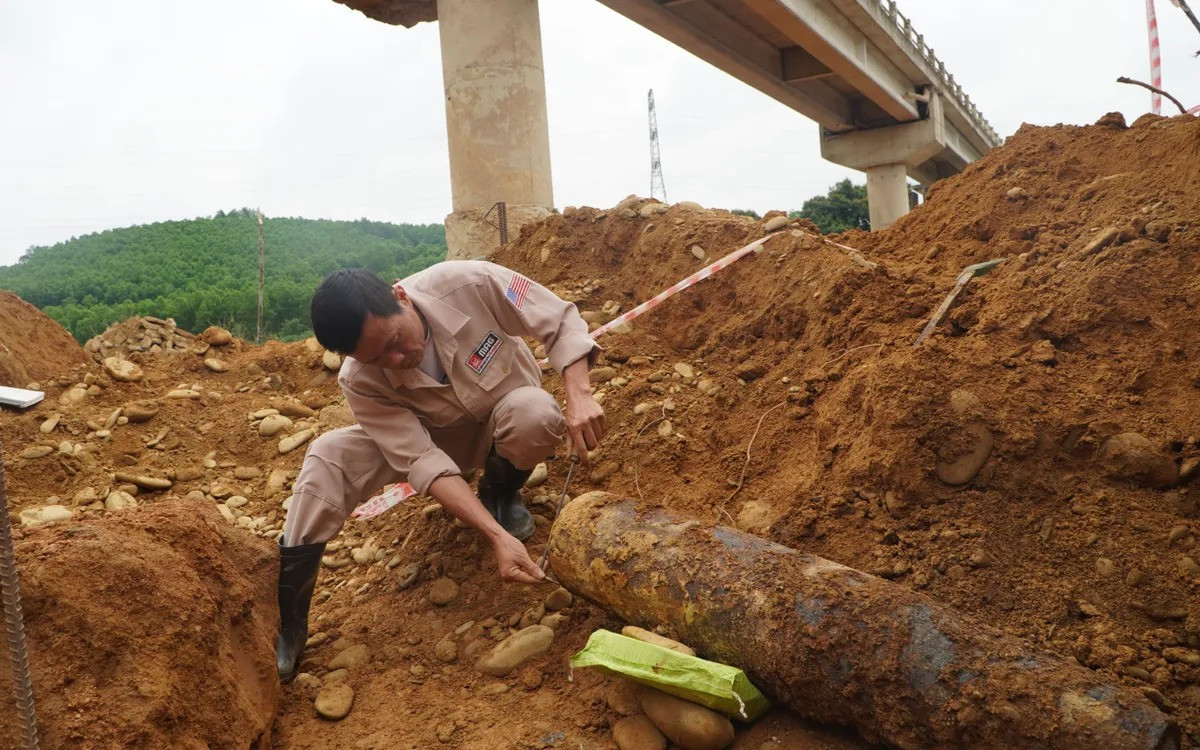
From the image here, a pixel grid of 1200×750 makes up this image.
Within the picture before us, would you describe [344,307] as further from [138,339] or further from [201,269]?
[201,269]

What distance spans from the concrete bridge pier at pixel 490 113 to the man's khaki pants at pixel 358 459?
3.69m

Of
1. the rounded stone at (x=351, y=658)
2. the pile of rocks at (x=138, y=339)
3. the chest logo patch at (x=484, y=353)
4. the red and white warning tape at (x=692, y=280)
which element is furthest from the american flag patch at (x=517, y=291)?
the pile of rocks at (x=138, y=339)

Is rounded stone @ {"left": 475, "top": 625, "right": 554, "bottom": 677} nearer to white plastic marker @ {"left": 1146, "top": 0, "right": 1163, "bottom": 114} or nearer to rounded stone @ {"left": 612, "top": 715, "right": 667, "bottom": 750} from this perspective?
rounded stone @ {"left": 612, "top": 715, "right": 667, "bottom": 750}

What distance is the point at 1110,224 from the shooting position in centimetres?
336

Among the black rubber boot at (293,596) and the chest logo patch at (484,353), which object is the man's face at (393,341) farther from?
the black rubber boot at (293,596)

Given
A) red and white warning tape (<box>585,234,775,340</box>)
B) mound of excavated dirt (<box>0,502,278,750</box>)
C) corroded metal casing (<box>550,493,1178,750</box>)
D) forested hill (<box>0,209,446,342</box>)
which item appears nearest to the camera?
corroded metal casing (<box>550,493,1178,750</box>)

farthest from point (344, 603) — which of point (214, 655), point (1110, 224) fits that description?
point (1110, 224)

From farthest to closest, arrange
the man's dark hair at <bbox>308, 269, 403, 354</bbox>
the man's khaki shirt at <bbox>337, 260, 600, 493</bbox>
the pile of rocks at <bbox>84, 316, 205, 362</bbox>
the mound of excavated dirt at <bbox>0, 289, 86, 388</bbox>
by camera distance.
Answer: the pile of rocks at <bbox>84, 316, 205, 362</bbox>, the mound of excavated dirt at <bbox>0, 289, 86, 388</bbox>, the man's khaki shirt at <bbox>337, 260, 600, 493</bbox>, the man's dark hair at <bbox>308, 269, 403, 354</bbox>

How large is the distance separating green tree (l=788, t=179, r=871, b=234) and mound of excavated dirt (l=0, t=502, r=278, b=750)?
18.8 m

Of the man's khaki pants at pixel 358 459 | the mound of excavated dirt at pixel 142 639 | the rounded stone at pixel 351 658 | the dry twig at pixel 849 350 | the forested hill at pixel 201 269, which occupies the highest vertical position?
the forested hill at pixel 201 269

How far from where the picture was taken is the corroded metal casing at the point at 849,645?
5.39 feet

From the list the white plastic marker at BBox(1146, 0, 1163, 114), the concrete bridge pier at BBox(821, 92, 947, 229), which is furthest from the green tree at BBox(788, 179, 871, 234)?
the white plastic marker at BBox(1146, 0, 1163, 114)

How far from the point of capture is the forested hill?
8141 mm

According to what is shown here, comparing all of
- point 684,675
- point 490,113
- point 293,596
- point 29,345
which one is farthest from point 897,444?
point 29,345
